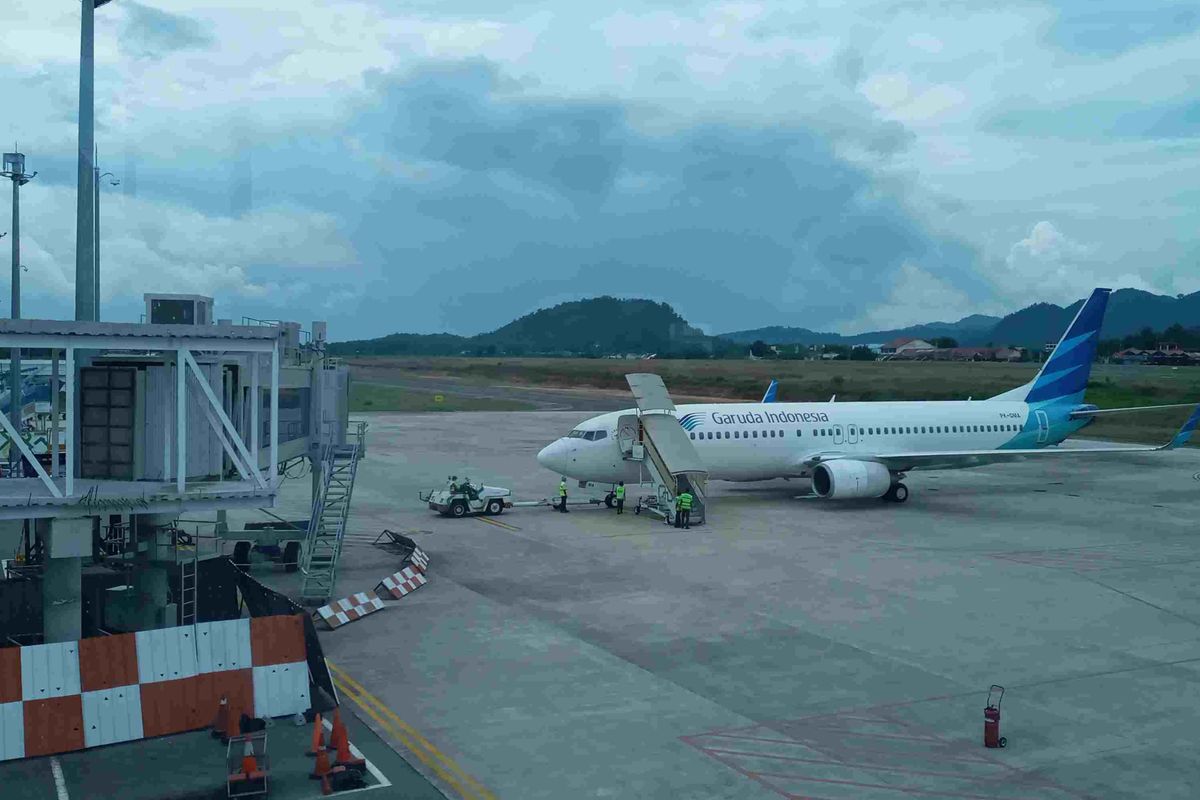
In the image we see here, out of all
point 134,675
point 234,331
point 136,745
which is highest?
point 234,331

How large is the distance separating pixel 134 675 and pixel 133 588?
14.3 ft

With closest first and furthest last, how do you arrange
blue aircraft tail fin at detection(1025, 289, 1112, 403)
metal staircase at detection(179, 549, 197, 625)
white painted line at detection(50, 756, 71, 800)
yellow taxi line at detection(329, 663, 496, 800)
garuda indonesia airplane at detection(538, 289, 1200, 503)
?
white painted line at detection(50, 756, 71, 800) → yellow taxi line at detection(329, 663, 496, 800) → metal staircase at detection(179, 549, 197, 625) → garuda indonesia airplane at detection(538, 289, 1200, 503) → blue aircraft tail fin at detection(1025, 289, 1112, 403)

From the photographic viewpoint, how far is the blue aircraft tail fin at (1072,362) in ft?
142

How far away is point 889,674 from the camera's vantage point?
1728 centimetres

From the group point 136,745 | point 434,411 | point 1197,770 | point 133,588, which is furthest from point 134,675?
point 434,411

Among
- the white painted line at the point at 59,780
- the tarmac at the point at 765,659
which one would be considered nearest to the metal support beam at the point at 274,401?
the tarmac at the point at 765,659

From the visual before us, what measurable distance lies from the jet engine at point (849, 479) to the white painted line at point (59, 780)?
A: 2652cm

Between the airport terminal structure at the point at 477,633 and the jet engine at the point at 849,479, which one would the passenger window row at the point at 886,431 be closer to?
the jet engine at the point at 849,479

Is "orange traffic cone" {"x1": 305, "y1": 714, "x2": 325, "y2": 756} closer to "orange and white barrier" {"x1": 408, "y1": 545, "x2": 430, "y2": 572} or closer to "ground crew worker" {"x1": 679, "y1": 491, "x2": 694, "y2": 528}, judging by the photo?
"orange and white barrier" {"x1": 408, "y1": 545, "x2": 430, "y2": 572}

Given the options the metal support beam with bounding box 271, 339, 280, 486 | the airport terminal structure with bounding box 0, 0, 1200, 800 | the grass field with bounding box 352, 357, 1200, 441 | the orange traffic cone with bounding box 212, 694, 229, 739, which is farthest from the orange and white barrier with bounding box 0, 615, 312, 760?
the grass field with bounding box 352, 357, 1200, 441

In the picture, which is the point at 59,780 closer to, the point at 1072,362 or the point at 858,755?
the point at 858,755

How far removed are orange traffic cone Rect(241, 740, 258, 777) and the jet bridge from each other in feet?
69.2

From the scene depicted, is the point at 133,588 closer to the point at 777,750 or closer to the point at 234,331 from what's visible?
the point at 234,331

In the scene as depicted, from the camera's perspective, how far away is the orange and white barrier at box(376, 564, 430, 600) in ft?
72.9
